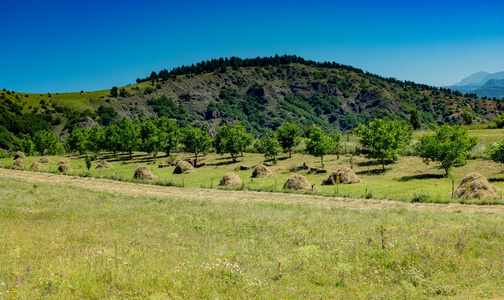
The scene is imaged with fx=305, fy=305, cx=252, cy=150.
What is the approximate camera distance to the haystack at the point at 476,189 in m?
27.3

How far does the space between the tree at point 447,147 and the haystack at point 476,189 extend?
1544cm

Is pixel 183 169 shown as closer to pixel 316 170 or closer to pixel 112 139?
pixel 316 170

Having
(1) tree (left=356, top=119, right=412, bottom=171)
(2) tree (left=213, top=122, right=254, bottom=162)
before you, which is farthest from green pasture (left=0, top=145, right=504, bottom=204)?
(2) tree (left=213, top=122, right=254, bottom=162)

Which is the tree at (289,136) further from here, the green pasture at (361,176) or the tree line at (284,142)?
the green pasture at (361,176)

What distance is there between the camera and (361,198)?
1236 inches

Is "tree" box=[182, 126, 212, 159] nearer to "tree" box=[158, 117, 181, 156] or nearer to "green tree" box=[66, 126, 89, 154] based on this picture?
"tree" box=[158, 117, 181, 156]

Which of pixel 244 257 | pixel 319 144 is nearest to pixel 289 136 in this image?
pixel 319 144

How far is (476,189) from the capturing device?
27.8 meters

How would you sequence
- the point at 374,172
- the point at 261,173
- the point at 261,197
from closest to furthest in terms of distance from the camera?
the point at 261,197 → the point at 374,172 → the point at 261,173

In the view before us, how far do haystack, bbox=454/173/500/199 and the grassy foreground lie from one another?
1096 cm

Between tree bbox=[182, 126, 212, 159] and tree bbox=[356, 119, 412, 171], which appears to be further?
tree bbox=[182, 126, 212, 159]

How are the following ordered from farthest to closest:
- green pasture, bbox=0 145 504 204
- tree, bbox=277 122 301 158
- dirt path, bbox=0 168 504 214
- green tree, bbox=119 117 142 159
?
green tree, bbox=119 117 142 159 < tree, bbox=277 122 301 158 < green pasture, bbox=0 145 504 204 < dirt path, bbox=0 168 504 214

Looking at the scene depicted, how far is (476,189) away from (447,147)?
1706 centimetres

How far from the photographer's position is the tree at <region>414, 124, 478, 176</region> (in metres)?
42.8
